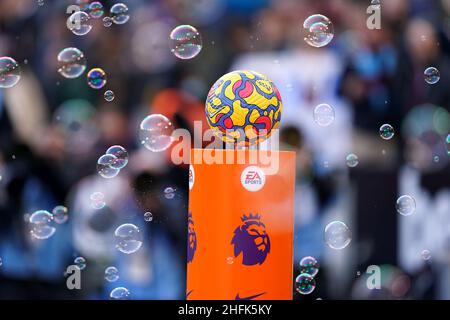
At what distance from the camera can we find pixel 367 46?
4.78 m

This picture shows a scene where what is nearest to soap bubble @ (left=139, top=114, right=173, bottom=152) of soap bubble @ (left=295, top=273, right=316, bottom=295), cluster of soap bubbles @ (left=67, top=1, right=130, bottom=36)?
cluster of soap bubbles @ (left=67, top=1, right=130, bottom=36)

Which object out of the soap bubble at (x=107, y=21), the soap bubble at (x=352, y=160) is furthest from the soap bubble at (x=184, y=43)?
the soap bubble at (x=352, y=160)

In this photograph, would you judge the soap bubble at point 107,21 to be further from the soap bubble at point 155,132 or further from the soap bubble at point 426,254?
the soap bubble at point 426,254

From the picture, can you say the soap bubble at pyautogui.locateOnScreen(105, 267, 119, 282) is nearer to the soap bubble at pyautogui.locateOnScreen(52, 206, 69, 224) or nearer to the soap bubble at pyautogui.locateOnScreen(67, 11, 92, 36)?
the soap bubble at pyautogui.locateOnScreen(52, 206, 69, 224)

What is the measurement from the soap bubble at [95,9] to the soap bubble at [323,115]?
5.04 ft

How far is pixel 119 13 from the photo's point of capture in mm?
4523

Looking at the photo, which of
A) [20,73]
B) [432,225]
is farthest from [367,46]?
[20,73]

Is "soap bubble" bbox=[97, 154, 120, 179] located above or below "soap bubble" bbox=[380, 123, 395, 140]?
below

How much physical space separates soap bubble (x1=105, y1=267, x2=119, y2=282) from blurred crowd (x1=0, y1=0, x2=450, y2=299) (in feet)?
0.23

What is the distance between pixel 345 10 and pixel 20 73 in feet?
7.42

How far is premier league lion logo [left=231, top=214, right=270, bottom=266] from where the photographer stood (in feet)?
10.6

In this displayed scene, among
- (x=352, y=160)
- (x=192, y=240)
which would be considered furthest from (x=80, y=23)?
(x=352, y=160)

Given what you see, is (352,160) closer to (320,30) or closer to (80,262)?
(320,30)

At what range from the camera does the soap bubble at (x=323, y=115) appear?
430cm
